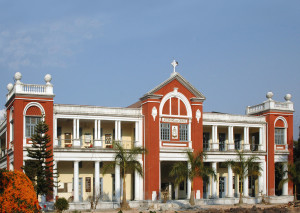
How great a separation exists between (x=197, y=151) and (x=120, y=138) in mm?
5952

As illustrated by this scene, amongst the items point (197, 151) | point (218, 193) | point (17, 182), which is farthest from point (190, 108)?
point (17, 182)

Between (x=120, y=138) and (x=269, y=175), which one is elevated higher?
(x=120, y=138)

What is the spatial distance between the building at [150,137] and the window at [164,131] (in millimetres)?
75

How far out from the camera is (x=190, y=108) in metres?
38.4

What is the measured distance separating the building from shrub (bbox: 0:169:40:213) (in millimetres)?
14430

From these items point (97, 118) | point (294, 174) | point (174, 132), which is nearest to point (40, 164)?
point (97, 118)

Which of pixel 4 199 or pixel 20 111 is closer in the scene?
pixel 4 199

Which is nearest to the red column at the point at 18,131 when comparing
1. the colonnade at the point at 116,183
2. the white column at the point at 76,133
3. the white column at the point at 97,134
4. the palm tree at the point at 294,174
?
the colonnade at the point at 116,183

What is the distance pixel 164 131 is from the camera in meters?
37.3

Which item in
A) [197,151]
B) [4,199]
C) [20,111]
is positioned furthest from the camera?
[197,151]

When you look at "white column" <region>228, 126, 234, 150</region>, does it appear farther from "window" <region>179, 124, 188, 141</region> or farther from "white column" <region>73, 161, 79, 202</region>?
"white column" <region>73, 161, 79, 202</region>

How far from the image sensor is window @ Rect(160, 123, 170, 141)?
122 ft

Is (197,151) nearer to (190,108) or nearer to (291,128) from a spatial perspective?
(190,108)

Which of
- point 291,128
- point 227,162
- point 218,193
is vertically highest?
point 291,128
